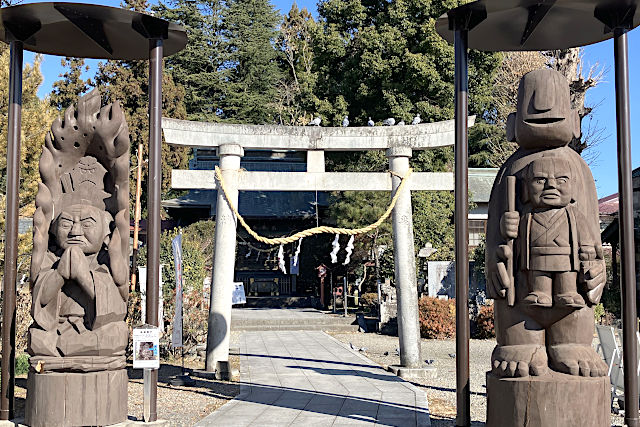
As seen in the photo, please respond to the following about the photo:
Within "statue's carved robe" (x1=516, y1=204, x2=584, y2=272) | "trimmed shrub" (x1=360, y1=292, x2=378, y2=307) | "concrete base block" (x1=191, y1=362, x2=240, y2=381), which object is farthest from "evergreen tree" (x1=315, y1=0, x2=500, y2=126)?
"statue's carved robe" (x1=516, y1=204, x2=584, y2=272)

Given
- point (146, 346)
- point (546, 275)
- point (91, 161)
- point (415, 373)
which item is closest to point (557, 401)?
point (546, 275)

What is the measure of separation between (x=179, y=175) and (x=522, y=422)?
24.5 feet

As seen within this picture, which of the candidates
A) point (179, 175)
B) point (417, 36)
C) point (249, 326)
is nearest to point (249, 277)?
point (249, 326)

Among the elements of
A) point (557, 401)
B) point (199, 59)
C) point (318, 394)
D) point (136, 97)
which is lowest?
point (318, 394)

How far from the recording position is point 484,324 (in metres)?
19.3

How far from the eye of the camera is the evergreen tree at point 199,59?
34688 mm

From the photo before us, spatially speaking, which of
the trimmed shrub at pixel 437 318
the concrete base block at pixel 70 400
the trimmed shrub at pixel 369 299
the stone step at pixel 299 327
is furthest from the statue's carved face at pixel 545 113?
the trimmed shrub at pixel 369 299

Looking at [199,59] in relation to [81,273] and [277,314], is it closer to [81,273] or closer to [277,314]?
[277,314]

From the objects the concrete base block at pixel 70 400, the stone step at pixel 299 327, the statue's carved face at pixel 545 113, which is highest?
the statue's carved face at pixel 545 113

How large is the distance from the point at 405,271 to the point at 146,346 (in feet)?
18.8

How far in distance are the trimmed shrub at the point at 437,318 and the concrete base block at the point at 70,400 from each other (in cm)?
1351

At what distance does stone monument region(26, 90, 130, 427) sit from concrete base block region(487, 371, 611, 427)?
401 cm

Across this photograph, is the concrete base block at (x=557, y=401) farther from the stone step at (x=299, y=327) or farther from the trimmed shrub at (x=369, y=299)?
the trimmed shrub at (x=369, y=299)

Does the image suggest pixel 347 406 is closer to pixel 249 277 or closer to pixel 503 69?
pixel 249 277
